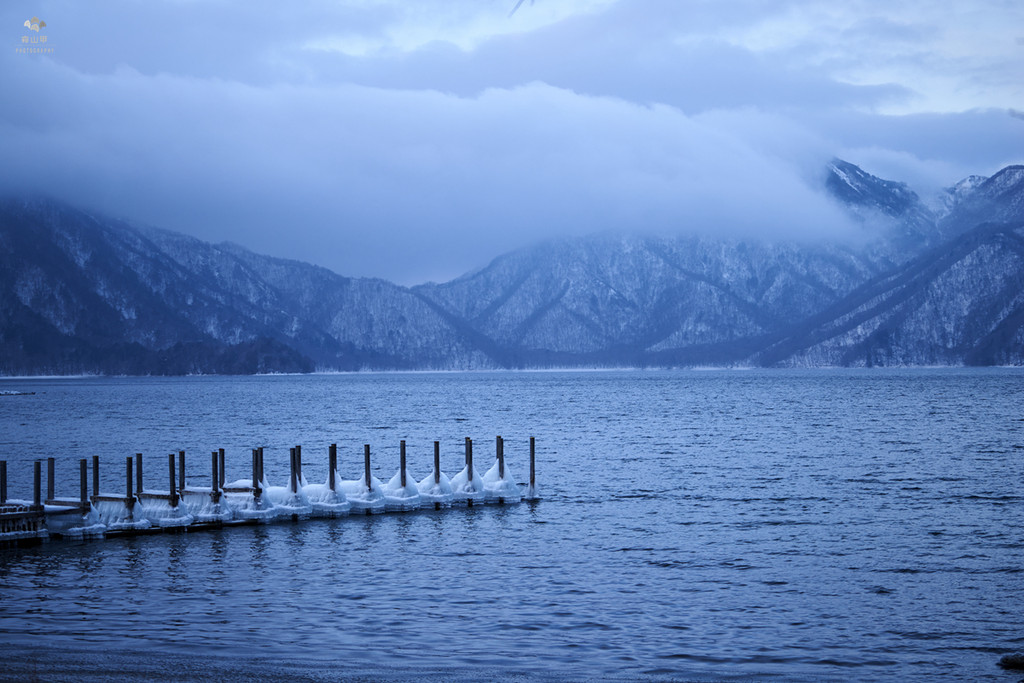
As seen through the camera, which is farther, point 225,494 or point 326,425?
point 326,425

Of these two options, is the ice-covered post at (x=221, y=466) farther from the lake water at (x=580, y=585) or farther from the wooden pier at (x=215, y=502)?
the lake water at (x=580, y=585)

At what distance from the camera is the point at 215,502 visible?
139 feet

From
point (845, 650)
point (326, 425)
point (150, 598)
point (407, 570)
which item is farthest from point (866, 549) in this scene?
point (326, 425)

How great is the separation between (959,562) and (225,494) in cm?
2856

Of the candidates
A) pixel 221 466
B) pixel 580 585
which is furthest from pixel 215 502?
pixel 580 585

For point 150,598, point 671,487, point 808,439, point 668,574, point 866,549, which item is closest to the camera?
point 150,598

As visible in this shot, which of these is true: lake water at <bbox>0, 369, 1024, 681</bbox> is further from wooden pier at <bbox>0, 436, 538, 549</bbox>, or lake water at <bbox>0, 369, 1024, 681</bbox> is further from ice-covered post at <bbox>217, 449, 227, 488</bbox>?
ice-covered post at <bbox>217, 449, 227, 488</bbox>

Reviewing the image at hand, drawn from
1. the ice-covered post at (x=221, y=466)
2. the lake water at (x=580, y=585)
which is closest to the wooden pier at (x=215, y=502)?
the ice-covered post at (x=221, y=466)

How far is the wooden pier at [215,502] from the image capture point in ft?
128

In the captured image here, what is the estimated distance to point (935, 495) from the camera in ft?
174

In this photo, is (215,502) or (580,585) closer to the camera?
(580,585)

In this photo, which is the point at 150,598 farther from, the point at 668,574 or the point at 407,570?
the point at 668,574

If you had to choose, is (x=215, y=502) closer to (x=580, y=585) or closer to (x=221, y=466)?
(x=221, y=466)

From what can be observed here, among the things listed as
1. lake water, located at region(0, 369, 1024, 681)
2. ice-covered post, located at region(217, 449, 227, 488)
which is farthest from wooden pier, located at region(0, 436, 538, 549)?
lake water, located at region(0, 369, 1024, 681)
